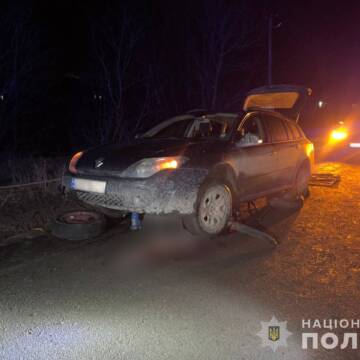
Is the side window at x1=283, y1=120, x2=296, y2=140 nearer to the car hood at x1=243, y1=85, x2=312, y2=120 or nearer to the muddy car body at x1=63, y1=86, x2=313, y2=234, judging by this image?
the muddy car body at x1=63, y1=86, x2=313, y2=234

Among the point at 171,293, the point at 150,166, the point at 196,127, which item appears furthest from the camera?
the point at 196,127

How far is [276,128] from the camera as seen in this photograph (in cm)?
634

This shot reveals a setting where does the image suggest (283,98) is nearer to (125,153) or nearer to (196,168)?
(196,168)

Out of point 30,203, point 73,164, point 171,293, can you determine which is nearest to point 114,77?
point 30,203

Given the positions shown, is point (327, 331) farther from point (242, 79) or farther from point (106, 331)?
point (242, 79)

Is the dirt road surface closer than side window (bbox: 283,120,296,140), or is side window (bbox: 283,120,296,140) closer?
the dirt road surface

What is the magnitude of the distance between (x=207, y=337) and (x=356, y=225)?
3658 mm

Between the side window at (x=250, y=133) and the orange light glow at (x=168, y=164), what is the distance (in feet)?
3.85

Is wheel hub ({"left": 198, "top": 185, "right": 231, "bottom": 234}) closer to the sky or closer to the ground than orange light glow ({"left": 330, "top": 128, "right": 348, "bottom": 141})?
closer to the sky

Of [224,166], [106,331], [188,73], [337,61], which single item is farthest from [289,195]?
[337,61]

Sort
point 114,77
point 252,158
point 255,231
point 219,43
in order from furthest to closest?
point 219,43
point 114,77
point 252,158
point 255,231

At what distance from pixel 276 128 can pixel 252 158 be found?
1062mm

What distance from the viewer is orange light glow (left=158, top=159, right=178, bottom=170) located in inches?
180

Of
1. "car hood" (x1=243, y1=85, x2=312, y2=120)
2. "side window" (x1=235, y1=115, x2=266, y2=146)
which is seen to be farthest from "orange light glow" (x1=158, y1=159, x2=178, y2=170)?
"car hood" (x1=243, y1=85, x2=312, y2=120)
